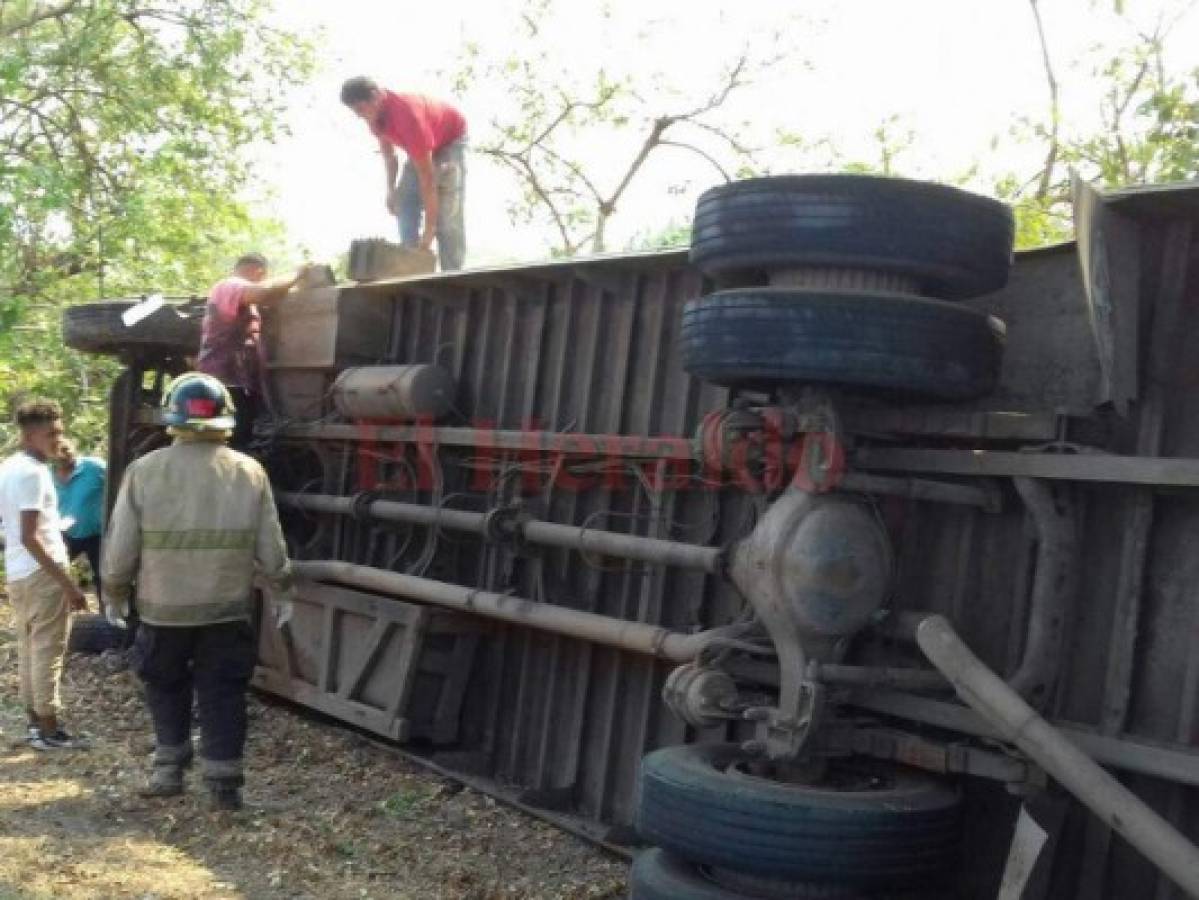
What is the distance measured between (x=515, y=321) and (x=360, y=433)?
1.26 meters

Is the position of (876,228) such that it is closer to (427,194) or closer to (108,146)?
(427,194)

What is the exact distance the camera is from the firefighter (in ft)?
22.5

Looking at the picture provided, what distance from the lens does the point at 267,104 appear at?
64.3 ft

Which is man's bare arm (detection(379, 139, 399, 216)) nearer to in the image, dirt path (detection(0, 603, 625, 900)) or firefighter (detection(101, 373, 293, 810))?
firefighter (detection(101, 373, 293, 810))

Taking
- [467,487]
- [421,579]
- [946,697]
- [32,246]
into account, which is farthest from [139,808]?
[32,246]

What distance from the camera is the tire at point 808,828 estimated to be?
4.37 m

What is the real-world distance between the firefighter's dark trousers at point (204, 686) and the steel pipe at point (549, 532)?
1141mm

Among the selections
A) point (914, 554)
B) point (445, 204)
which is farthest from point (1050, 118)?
point (914, 554)

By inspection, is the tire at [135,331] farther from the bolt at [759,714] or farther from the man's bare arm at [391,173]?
Answer: the bolt at [759,714]

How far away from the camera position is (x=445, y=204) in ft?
31.5

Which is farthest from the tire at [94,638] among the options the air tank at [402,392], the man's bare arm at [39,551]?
the air tank at [402,392]

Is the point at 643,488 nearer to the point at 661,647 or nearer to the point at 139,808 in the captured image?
the point at 661,647

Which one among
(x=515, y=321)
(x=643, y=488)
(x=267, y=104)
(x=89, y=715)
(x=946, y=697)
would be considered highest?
(x=267, y=104)

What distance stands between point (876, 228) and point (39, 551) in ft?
17.4
